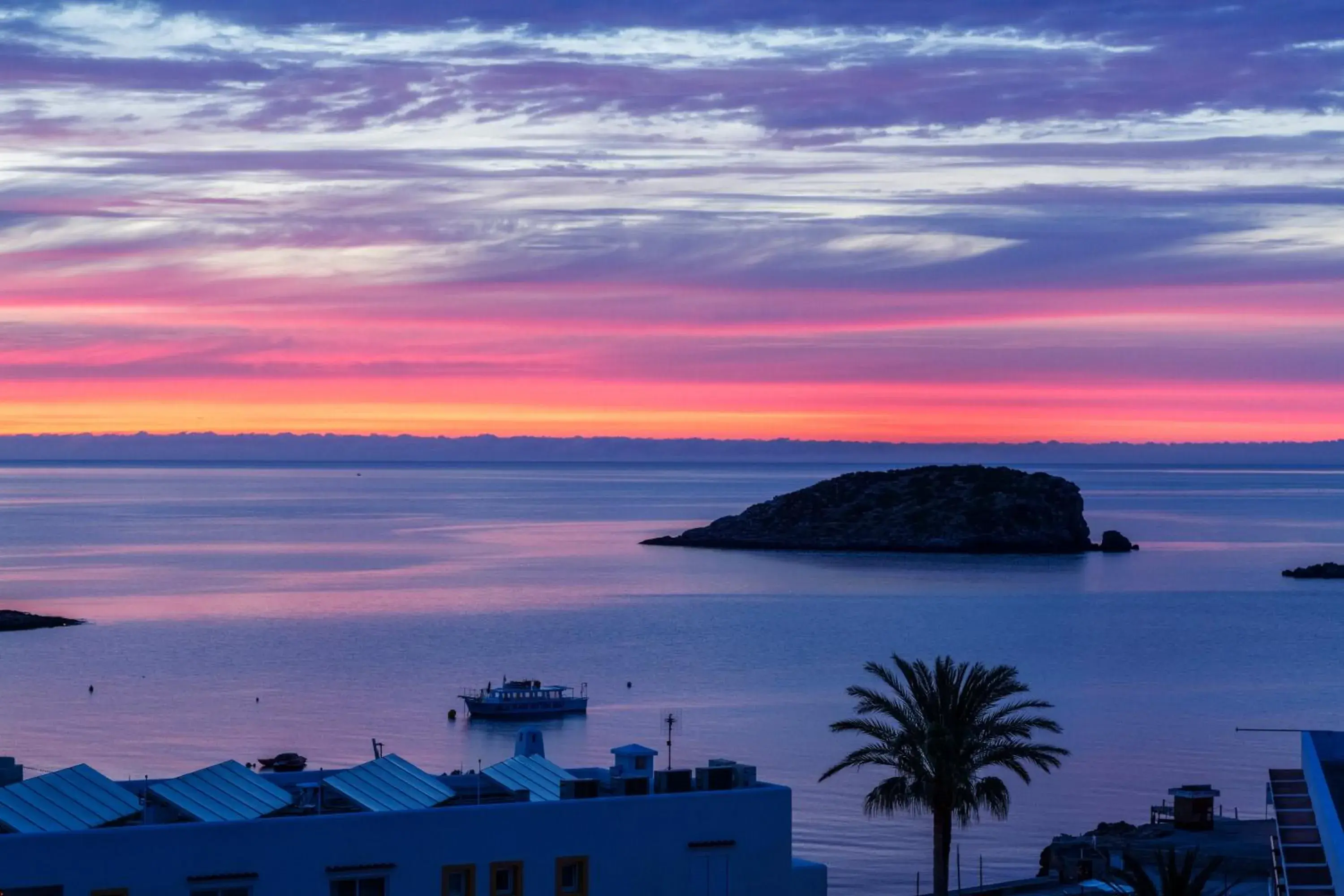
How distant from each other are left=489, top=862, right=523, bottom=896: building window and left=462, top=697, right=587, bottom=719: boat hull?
5463 centimetres

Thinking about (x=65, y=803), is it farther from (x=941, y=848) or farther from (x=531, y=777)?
(x=941, y=848)

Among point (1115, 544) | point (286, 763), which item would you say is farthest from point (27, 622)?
point (1115, 544)

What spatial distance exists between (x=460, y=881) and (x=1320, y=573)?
147 metres

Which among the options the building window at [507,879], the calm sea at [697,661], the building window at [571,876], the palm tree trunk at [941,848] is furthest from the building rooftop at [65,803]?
the calm sea at [697,661]

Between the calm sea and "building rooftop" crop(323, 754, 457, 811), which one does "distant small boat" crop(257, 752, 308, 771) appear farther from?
"building rooftop" crop(323, 754, 457, 811)

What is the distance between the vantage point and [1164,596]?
14000 centimetres

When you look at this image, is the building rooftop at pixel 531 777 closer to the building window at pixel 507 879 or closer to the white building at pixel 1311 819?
the building window at pixel 507 879

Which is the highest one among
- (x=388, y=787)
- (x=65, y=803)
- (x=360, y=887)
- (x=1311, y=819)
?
(x=388, y=787)

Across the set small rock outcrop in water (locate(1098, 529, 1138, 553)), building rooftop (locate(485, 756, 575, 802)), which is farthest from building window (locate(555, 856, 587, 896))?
small rock outcrop in water (locate(1098, 529, 1138, 553))

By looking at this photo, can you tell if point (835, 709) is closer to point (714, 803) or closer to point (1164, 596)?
point (714, 803)

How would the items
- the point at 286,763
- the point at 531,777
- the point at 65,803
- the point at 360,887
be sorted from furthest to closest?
the point at 286,763 → the point at 531,777 → the point at 360,887 → the point at 65,803

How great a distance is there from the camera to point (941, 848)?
3397 centimetres

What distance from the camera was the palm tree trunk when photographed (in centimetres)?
3353

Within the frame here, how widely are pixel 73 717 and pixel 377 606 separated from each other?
160 feet
